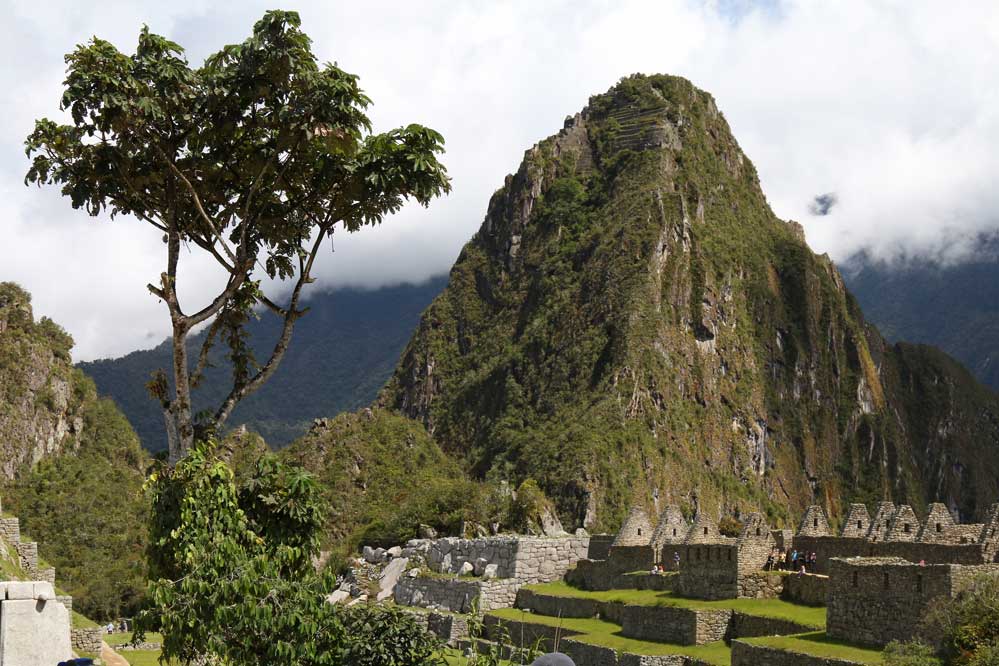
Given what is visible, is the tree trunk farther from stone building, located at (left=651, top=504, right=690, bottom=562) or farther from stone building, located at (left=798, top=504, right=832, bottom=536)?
stone building, located at (left=651, top=504, right=690, bottom=562)

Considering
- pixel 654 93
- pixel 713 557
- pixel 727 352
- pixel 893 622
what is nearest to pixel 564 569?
pixel 713 557

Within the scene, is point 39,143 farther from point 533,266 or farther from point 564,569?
point 533,266

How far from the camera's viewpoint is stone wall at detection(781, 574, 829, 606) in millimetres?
26609

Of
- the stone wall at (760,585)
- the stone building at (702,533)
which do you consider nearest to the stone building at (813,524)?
the stone building at (702,533)

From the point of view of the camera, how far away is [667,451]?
403 feet

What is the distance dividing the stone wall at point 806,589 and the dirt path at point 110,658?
1371 cm

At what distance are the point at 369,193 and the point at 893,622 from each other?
11006mm

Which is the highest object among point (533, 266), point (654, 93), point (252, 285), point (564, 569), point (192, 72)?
point (654, 93)

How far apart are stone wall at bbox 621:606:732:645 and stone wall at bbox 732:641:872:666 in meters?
2.89

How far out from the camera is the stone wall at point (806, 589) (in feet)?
87.3

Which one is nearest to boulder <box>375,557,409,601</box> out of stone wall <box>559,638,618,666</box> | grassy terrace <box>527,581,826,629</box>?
grassy terrace <box>527,581,826,629</box>

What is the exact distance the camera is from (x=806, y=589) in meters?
27.2

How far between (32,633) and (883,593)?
14290 millimetres

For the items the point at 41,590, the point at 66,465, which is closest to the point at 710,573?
the point at 41,590
